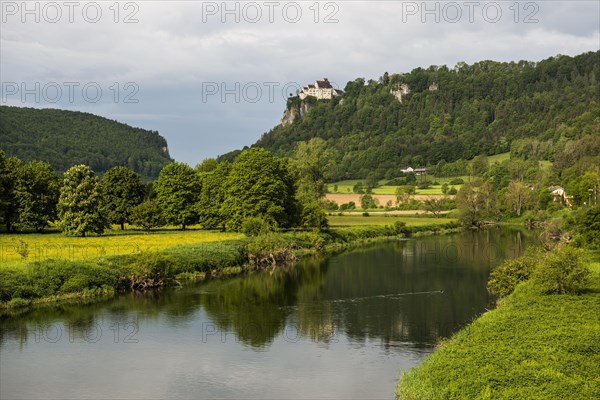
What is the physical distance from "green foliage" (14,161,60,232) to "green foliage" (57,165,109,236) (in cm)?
407

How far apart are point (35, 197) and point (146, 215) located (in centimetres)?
1438

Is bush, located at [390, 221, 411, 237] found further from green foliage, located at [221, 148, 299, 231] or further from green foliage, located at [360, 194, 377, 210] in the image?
green foliage, located at [360, 194, 377, 210]

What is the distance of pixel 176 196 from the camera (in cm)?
9225

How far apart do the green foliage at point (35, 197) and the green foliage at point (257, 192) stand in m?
21.6

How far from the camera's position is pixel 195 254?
203ft

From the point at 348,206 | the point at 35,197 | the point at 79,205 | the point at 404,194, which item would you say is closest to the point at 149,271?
the point at 79,205

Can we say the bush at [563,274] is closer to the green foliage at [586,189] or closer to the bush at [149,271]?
the bush at [149,271]

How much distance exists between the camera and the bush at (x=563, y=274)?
134 ft

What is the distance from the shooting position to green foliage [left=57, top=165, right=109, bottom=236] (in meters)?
74.9

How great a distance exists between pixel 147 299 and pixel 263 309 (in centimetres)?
944

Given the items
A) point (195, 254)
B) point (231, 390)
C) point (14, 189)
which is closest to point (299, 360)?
point (231, 390)

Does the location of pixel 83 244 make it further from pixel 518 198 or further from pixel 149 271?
pixel 518 198

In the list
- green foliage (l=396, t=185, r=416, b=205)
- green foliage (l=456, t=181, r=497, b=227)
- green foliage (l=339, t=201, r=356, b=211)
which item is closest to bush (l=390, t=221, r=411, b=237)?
green foliage (l=456, t=181, r=497, b=227)

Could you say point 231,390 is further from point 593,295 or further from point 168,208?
point 168,208
